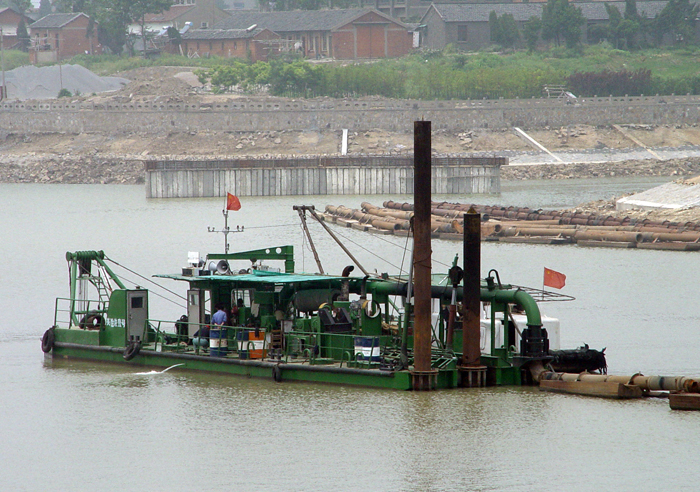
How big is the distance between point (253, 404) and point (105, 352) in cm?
593

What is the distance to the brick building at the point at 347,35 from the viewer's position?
418ft

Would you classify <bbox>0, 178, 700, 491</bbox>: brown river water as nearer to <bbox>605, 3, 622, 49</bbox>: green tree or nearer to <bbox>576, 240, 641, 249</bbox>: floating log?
<bbox>576, 240, 641, 249</bbox>: floating log

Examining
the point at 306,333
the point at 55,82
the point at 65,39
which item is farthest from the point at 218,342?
the point at 65,39

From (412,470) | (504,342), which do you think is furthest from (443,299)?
(412,470)

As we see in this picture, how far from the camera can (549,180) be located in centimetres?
9056

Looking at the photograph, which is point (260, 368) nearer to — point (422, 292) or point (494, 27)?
point (422, 292)

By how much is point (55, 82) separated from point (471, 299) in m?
110

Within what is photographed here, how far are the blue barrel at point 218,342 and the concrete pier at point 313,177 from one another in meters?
54.9

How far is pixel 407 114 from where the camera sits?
102750 mm

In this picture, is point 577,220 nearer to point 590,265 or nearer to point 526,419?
point 590,265

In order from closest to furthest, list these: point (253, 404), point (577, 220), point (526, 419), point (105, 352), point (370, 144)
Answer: point (526, 419) → point (253, 404) → point (105, 352) → point (577, 220) → point (370, 144)

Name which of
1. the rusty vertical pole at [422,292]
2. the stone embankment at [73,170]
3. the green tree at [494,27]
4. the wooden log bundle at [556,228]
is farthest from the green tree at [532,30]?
the rusty vertical pole at [422,292]

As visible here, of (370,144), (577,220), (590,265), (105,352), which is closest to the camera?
(105,352)

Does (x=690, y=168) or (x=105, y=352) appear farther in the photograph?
(x=690, y=168)
